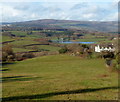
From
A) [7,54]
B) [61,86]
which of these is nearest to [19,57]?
[7,54]

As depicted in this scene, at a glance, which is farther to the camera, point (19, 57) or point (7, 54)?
point (19, 57)

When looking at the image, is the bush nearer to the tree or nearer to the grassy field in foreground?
the tree

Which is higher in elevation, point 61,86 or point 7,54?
point 7,54

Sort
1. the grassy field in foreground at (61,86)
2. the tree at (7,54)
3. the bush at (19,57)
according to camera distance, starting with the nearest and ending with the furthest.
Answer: the grassy field in foreground at (61,86)
the tree at (7,54)
the bush at (19,57)

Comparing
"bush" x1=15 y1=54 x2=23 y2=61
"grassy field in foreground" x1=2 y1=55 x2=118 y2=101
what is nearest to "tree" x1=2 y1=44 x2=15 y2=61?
"bush" x1=15 y1=54 x2=23 y2=61

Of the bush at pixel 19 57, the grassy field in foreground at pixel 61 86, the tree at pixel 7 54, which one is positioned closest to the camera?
the grassy field in foreground at pixel 61 86

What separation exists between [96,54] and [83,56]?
3480 mm

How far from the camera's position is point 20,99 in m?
9.14

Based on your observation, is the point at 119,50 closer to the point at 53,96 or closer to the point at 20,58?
the point at 53,96

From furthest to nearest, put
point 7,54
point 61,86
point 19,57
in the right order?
point 19,57, point 7,54, point 61,86

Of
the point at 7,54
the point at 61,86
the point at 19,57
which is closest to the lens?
the point at 61,86

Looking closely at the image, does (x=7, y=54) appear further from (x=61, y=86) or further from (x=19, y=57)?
(x=61, y=86)

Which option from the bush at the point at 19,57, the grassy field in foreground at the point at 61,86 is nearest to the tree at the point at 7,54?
the bush at the point at 19,57

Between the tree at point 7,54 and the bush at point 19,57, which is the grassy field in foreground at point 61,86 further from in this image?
the bush at point 19,57
